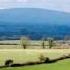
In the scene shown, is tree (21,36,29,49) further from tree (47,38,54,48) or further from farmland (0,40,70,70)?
tree (47,38,54,48)

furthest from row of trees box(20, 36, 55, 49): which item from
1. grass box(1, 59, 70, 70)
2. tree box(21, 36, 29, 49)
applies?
grass box(1, 59, 70, 70)

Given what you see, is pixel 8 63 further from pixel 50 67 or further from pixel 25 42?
pixel 50 67

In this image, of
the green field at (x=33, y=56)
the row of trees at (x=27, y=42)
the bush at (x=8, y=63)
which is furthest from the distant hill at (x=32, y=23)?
the bush at (x=8, y=63)

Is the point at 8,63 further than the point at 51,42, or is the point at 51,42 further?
the point at 51,42

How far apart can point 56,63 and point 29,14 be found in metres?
0.90

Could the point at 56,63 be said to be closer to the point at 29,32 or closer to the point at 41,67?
the point at 41,67

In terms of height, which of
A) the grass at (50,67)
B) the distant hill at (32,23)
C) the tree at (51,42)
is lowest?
the grass at (50,67)

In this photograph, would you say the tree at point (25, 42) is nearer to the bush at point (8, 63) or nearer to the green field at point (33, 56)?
the green field at point (33, 56)

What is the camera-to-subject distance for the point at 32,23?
3.37 metres

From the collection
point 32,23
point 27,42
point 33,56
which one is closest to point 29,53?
point 33,56

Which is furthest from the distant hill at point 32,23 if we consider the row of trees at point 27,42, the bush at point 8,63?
the bush at point 8,63

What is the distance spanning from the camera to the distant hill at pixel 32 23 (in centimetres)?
334

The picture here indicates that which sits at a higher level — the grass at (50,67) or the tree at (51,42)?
the tree at (51,42)

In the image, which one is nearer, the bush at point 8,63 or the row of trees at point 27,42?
the bush at point 8,63
